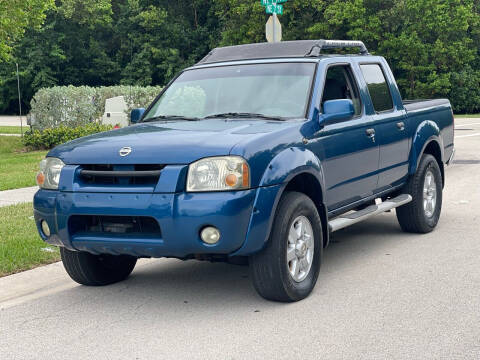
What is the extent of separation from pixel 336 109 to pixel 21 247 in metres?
3.58

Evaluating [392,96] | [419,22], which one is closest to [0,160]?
[392,96]

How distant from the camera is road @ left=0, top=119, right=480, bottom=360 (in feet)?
15.0

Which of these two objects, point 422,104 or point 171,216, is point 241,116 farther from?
point 422,104

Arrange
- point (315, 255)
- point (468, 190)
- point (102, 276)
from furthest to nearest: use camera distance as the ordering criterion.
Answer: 1. point (468, 190)
2. point (102, 276)
3. point (315, 255)

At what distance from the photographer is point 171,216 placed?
502 centimetres

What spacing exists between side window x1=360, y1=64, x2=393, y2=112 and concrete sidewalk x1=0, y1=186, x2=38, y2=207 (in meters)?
5.62

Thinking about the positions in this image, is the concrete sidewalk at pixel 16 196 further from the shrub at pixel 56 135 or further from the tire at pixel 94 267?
the shrub at pixel 56 135

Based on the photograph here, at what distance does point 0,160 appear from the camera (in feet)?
58.3

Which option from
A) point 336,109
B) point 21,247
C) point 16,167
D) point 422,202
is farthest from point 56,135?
point 336,109

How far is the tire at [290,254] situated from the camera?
5.29m

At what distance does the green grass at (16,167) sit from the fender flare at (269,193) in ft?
26.1

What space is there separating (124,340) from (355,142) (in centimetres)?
294

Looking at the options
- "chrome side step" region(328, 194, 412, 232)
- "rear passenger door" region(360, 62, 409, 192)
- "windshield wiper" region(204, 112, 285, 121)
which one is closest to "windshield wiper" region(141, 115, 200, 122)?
"windshield wiper" region(204, 112, 285, 121)

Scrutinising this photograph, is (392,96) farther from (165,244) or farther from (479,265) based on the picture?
(165,244)
